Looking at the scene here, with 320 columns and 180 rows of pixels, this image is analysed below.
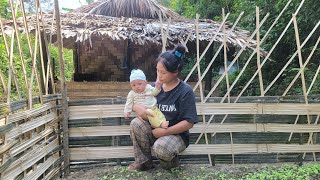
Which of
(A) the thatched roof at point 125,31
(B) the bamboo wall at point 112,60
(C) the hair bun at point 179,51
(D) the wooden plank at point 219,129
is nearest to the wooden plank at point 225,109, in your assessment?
(D) the wooden plank at point 219,129

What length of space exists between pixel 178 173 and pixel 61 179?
1.23 metres

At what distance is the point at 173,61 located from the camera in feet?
8.86

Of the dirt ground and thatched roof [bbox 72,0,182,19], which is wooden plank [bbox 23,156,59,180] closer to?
the dirt ground

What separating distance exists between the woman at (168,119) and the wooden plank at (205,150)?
241 millimetres

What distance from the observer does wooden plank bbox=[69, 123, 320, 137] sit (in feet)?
10.2

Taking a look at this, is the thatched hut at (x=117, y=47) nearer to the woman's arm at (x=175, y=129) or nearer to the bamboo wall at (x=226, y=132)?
the bamboo wall at (x=226, y=132)

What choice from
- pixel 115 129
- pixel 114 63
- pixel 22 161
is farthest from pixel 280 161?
pixel 114 63

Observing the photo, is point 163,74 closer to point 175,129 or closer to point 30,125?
point 175,129

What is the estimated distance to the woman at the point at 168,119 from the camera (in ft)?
9.02

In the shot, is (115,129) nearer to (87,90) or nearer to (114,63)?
(87,90)

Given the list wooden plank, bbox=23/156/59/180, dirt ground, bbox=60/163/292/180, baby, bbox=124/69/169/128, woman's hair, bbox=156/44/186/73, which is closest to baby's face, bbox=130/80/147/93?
baby, bbox=124/69/169/128

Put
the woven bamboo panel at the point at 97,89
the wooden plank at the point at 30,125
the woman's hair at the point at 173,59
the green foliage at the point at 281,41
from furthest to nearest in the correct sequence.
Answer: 1. the woven bamboo panel at the point at 97,89
2. the green foliage at the point at 281,41
3. the woman's hair at the point at 173,59
4. the wooden plank at the point at 30,125

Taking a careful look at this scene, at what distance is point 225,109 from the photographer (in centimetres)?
321

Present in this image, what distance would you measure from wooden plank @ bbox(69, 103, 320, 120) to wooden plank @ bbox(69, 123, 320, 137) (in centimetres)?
14
